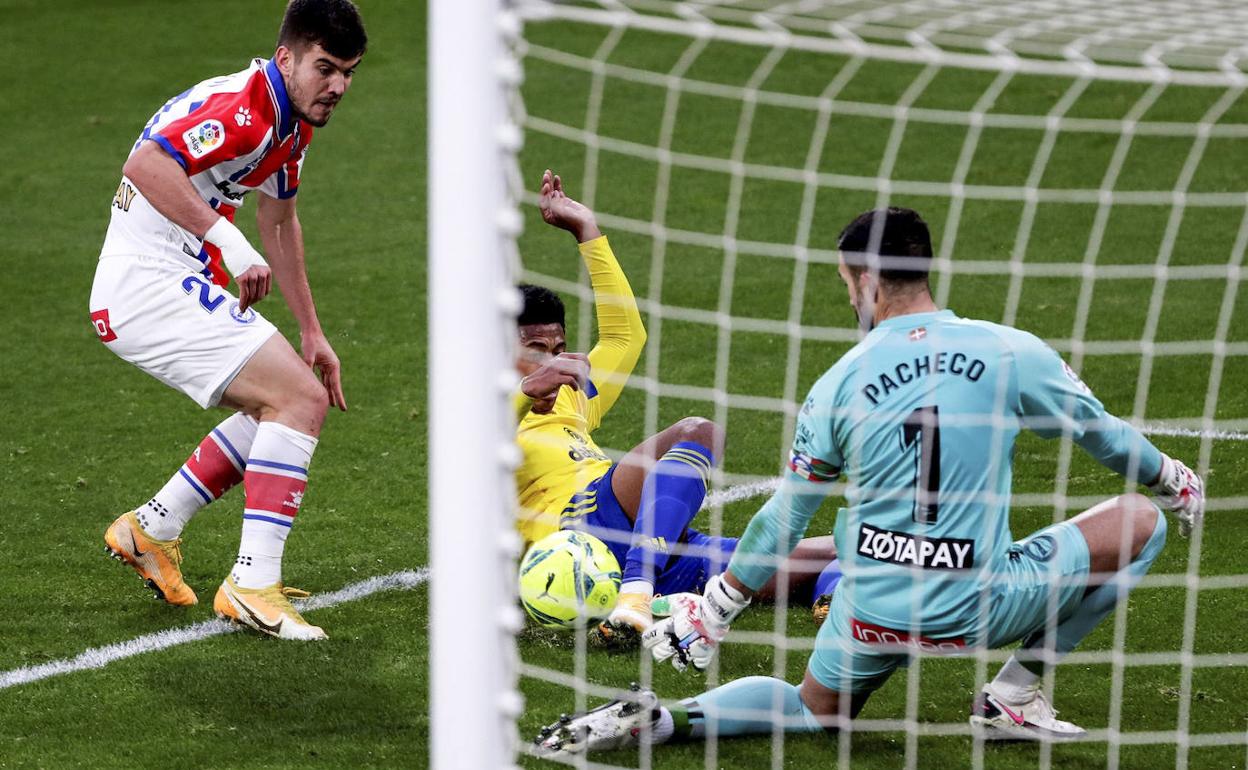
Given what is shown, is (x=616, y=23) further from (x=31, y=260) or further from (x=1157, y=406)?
(x=31, y=260)

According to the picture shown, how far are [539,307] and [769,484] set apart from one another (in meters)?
1.47

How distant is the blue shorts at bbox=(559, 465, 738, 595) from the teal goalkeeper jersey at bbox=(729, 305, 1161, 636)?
1.20 m

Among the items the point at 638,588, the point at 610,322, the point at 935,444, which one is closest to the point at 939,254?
the point at 610,322

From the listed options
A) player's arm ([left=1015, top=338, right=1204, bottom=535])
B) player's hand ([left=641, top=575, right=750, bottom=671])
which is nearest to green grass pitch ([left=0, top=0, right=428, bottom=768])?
player's hand ([left=641, top=575, right=750, bottom=671])

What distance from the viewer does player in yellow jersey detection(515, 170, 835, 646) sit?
5160mm

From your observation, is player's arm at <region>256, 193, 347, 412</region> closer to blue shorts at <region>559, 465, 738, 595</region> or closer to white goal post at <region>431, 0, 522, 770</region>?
blue shorts at <region>559, 465, 738, 595</region>

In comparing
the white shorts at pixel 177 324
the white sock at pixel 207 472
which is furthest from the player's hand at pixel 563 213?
the white sock at pixel 207 472

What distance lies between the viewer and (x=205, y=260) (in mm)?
5453

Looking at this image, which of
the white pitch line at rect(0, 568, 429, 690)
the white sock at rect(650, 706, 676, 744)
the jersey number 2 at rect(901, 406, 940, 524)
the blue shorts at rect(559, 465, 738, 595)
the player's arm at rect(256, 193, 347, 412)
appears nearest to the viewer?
the jersey number 2 at rect(901, 406, 940, 524)

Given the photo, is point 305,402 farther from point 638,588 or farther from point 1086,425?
point 1086,425

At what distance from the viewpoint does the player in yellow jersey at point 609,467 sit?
5.16m

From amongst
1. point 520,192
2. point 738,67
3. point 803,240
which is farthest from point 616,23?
point 738,67

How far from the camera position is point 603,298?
18.7 feet

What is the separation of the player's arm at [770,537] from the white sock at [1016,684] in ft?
2.26
